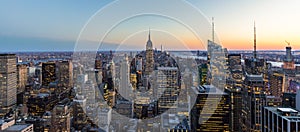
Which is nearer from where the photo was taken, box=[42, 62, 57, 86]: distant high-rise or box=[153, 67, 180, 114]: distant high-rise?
box=[153, 67, 180, 114]: distant high-rise

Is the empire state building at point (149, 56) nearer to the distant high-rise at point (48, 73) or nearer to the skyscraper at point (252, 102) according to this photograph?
the skyscraper at point (252, 102)

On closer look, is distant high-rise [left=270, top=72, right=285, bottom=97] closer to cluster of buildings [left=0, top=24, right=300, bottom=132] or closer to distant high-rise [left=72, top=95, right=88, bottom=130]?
cluster of buildings [left=0, top=24, right=300, bottom=132]

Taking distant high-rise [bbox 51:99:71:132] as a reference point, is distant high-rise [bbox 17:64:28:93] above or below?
above

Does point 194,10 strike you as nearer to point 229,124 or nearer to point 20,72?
point 229,124

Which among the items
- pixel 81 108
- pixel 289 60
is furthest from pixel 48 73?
pixel 289 60

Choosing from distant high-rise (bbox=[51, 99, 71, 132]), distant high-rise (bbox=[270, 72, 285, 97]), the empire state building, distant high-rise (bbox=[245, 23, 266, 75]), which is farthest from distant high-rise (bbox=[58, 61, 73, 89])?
distant high-rise (bbox=[270, 72, 285, 97])

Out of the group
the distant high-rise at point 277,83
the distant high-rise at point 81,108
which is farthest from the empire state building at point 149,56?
the distant high-rise at point 277,83

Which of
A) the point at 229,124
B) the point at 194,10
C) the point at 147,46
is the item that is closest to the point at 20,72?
the point at 229,124
